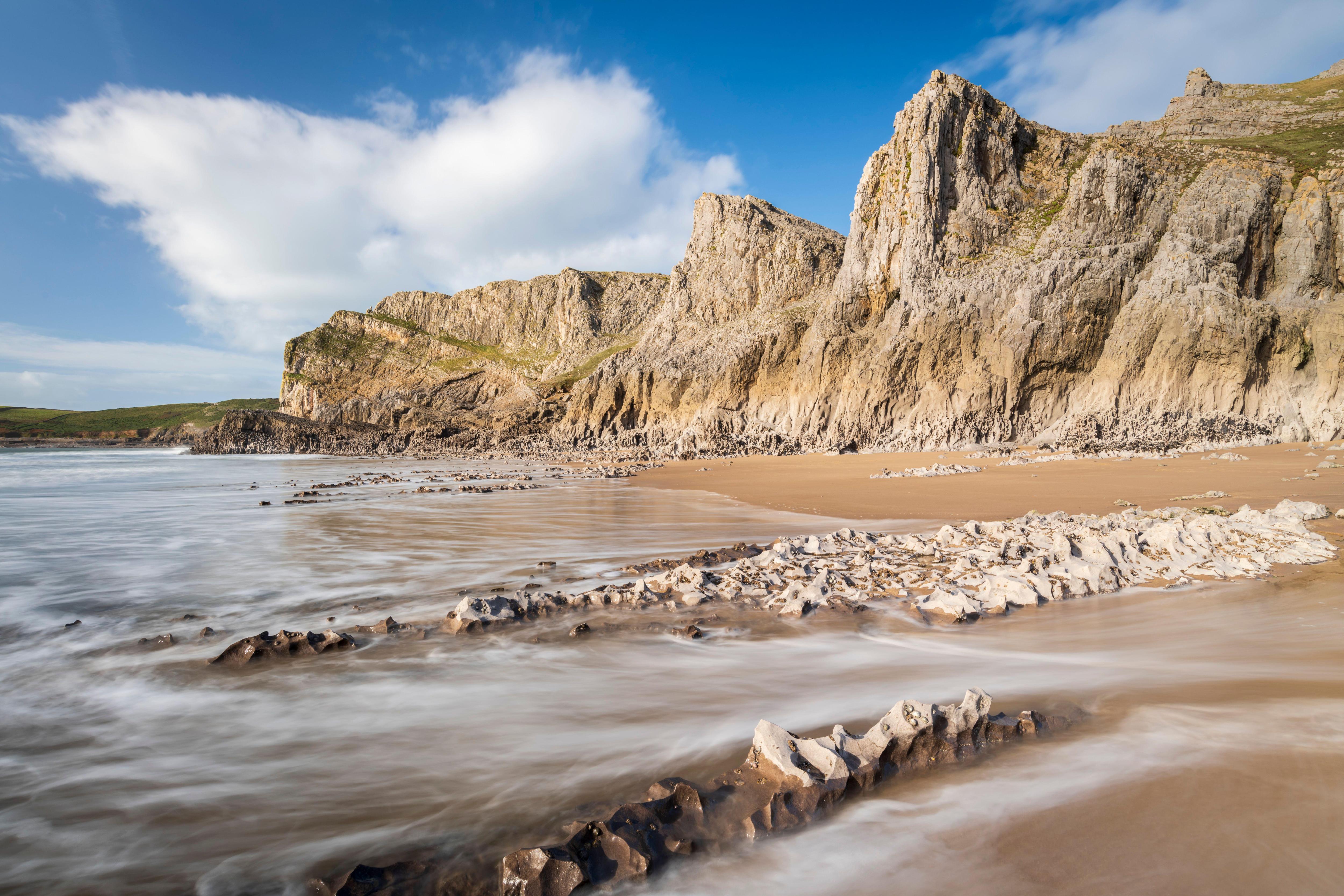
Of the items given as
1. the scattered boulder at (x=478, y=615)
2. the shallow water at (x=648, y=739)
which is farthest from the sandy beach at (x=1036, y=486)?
the scattered boulder at (x=478, y=615)

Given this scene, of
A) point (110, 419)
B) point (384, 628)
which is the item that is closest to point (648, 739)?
point (384, 628)

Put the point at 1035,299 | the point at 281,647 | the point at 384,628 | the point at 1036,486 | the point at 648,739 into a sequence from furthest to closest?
the point at 1035,299
the point at 1036,486
the point at 384,628
the point at 281,647
the point at 648,739

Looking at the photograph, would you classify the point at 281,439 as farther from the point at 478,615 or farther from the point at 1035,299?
the point at 478,615

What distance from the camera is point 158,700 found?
358 centimetres

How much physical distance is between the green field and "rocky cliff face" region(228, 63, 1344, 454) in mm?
75212

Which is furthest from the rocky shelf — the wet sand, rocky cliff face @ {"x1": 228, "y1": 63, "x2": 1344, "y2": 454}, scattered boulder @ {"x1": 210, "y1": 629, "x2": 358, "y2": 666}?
rocky cliff face @ {"x1": 228, "y1": 63, "x2": 1344, "y2": 454}

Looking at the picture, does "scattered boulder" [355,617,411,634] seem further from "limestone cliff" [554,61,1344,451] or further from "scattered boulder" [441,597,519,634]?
"limestone cliff" [554,61,1344,451]

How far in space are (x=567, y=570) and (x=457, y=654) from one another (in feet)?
8.24

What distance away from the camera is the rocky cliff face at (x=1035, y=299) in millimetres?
20359

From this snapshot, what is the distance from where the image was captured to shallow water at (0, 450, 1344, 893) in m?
1.88

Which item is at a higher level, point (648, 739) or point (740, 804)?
point (740, 804)

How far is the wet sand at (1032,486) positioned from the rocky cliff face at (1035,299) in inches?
171

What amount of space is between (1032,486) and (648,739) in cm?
1095

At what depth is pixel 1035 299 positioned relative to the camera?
23.7 m
